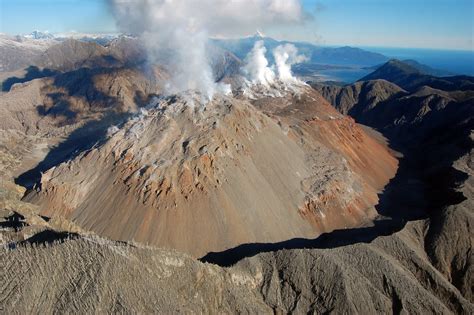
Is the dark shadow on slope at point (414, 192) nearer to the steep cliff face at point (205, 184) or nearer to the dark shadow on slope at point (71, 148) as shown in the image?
the steep cliff face at point (205, 184)

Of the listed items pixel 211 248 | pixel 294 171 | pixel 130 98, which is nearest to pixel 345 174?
pixel 294 171

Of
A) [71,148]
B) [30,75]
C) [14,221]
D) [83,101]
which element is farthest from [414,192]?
[30,75]

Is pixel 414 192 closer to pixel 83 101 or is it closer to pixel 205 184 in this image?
pixel 205 184

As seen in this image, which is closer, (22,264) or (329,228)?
(22,264)

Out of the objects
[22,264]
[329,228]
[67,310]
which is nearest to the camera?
[67,310]

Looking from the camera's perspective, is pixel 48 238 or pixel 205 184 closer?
pixel 48 238

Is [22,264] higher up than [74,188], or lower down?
higher up

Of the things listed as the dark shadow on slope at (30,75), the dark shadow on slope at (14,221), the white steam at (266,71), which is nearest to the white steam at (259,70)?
Result: the white steam at (266,71)

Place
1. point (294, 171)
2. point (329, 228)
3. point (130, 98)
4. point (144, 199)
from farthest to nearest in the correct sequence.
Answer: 1. point (130, 98)
2. point (294, 171)
3. point (329, 228)
4. point (144, 199)

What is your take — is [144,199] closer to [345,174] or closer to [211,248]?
[211,248]
